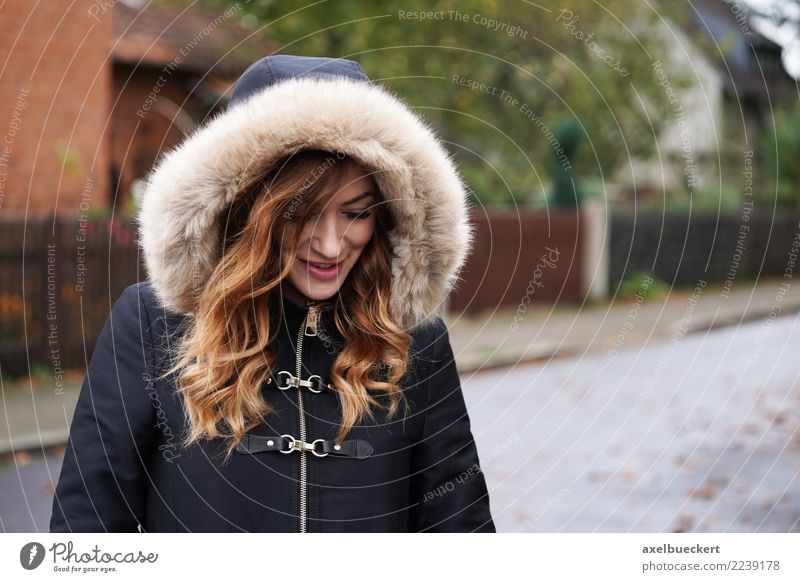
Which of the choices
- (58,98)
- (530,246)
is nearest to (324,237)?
(58,98)

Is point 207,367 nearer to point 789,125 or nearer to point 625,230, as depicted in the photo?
point 625,230

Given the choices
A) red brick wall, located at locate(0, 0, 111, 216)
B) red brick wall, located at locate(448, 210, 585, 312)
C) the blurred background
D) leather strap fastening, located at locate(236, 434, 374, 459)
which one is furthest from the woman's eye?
red brick wall, located at locate(448, 210, 585, 312)

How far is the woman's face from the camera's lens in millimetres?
2221

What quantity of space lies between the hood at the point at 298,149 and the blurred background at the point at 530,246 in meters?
0.87

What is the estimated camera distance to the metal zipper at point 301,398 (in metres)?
2.21

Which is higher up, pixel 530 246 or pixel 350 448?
pixel 530 246

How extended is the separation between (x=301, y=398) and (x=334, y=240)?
0.35 m

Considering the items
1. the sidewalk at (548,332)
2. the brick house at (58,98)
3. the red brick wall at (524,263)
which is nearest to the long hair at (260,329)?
the sidewalk at (548,332)

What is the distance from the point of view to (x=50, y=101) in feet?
38.4

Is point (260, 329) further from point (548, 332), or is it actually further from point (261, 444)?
point (548, 332)

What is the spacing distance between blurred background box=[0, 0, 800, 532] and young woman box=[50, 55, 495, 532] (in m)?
0.93

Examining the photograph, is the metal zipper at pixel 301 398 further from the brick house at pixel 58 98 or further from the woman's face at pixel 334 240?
the brick house at pixel 58 98

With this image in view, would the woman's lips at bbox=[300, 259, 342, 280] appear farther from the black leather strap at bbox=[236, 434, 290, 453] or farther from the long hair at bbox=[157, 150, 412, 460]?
the black leather strap at bbox=[236, 434, 290, 453]

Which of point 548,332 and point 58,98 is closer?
point 58,98
